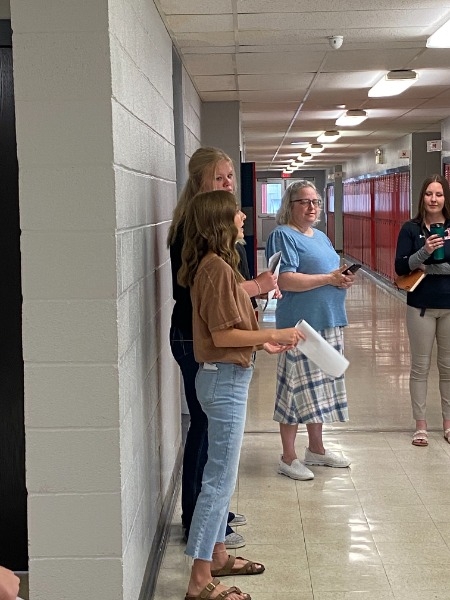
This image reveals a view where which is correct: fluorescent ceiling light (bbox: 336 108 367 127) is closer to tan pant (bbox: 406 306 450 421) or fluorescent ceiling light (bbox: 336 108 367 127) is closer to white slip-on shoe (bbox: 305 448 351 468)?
tan pant (bbox: 406 306 450 421)

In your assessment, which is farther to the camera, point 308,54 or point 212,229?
point 308,54

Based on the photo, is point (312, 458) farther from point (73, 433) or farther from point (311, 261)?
point (73, 433)

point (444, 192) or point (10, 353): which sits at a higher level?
point (444, 192)

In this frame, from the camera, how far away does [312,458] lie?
4.82 m

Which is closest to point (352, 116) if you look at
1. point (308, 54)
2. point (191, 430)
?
point (308, 54)

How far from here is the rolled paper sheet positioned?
3.10m

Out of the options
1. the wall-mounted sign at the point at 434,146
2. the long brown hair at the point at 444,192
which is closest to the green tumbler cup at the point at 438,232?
the long brown hair at the point at 444,192

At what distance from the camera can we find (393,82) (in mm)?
6465

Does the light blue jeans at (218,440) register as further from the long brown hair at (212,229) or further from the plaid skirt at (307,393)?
the plaid skirt at (307,393)

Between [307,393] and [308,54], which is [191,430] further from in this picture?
[308,54]

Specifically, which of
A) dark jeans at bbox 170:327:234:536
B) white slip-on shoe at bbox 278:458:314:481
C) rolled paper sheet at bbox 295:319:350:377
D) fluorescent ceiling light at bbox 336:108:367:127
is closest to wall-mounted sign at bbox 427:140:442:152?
fluorescent ceiling light at bbox 336:108:367:127

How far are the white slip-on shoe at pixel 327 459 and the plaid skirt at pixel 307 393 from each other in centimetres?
32

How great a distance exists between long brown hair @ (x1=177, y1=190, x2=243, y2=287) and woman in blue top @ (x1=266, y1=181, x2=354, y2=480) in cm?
142

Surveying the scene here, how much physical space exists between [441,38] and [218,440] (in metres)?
3.04
